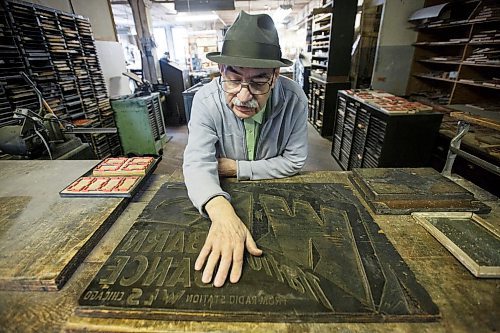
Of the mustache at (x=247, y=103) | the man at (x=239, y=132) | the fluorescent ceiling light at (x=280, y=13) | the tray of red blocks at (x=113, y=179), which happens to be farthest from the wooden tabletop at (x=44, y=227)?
the fluorescent ceiling light at (x=280, y=13)

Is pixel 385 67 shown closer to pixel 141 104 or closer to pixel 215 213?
pixel 141 104

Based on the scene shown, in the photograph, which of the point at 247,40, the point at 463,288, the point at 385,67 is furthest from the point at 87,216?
the point at 385,67

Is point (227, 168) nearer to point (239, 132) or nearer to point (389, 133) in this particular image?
point (239, 132)

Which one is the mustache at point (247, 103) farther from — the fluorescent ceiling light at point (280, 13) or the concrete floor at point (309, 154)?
the fluorescent ceiling light at point (280, 13)

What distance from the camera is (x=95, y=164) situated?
134 cm

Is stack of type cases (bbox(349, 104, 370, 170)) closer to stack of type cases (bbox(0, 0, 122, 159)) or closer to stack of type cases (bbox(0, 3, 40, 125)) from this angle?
stack of type cases (bbox(0, 0, 122, 159))

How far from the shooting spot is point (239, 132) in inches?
47.4

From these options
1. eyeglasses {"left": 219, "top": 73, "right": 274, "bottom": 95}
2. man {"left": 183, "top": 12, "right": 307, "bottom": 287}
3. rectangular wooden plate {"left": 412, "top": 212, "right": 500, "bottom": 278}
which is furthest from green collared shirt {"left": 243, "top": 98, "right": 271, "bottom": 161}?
rectangular wooden plate {"left": 412, "top": 212, "right": 500, "bottom": 278}

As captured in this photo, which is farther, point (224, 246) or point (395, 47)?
point (395, 47)

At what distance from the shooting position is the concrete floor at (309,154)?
152 inches

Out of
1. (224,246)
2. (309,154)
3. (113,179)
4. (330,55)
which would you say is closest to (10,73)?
(113,179)

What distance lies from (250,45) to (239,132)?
389 millimetres

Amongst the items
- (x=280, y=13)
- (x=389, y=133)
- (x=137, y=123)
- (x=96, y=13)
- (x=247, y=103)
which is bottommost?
(x=137, y=123)

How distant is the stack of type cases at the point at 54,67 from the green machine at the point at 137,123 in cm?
14
